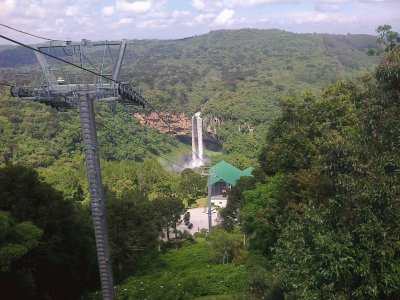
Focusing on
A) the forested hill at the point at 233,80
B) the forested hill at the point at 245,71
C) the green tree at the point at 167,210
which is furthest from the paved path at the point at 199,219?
the forested hill at the point at 245,71

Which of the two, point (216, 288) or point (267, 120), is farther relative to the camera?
point (267, 120)

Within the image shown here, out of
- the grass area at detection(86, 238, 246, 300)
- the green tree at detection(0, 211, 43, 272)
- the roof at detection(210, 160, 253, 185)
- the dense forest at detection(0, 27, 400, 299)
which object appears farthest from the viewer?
the roof at detection(210, 160, 253, 185)

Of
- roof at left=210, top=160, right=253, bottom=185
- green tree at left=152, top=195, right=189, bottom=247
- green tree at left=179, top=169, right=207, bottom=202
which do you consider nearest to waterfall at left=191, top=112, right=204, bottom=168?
green tree at left=179, top=169, right=207, bottom=202

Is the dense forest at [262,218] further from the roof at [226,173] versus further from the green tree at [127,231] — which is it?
the roof at [226,173]

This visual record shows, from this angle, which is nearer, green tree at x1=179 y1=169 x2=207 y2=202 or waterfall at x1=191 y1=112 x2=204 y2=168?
green tree at x1=179 y1=169 x2=207 y2=202

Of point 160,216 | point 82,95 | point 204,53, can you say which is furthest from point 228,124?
point 204,53

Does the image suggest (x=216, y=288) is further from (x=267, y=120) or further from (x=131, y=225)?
(x=267, y=120)

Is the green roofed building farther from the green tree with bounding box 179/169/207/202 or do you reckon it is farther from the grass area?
the grass area

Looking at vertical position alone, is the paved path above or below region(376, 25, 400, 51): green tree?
below
